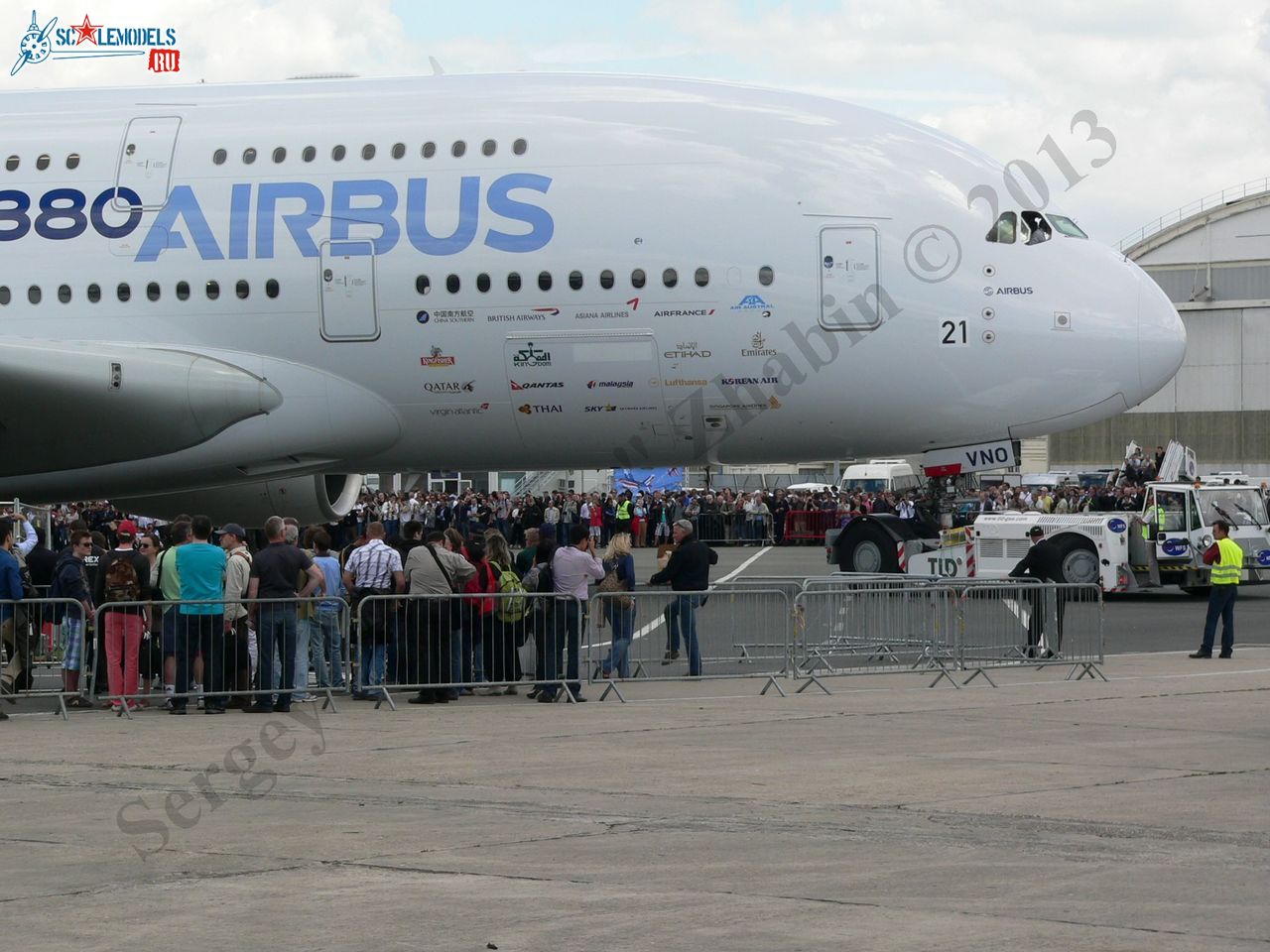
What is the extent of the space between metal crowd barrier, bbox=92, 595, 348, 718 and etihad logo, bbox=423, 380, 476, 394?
159 inches

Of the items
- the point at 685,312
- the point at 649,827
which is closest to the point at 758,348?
the point at 685,312

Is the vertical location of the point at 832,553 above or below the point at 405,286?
below

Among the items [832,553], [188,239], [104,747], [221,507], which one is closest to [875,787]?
[104,747]

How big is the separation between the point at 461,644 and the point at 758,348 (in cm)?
459

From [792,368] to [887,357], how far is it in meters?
0.94

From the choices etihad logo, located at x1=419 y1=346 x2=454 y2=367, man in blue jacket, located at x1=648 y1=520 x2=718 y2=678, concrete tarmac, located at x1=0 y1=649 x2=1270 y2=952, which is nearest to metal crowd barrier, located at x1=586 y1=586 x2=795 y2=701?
man in blue jacket, located at x1=648 y1=520 x2=718 y2=678

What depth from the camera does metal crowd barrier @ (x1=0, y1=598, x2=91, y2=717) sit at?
47.5ft

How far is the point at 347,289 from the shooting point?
1830cm

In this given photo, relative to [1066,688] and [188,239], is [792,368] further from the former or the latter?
[188,239]

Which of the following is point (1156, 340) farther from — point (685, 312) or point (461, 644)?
point (461, 644)

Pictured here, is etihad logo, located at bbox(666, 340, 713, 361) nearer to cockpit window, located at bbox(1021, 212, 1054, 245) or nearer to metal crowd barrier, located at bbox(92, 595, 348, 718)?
cockpit window, located at bbox(1021, 212, 1054, 245)

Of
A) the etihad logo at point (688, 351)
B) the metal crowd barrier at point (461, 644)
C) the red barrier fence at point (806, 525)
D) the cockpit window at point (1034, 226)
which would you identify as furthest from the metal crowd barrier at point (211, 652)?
the red barrier fence at point (806, 525)

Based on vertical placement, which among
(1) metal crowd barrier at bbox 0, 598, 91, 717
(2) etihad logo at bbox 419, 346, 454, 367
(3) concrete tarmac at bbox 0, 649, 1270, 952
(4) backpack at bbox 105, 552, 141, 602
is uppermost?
(2) etihad logo at bbox 419, 346, 454, 367

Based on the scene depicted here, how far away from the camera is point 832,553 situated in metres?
27.1
